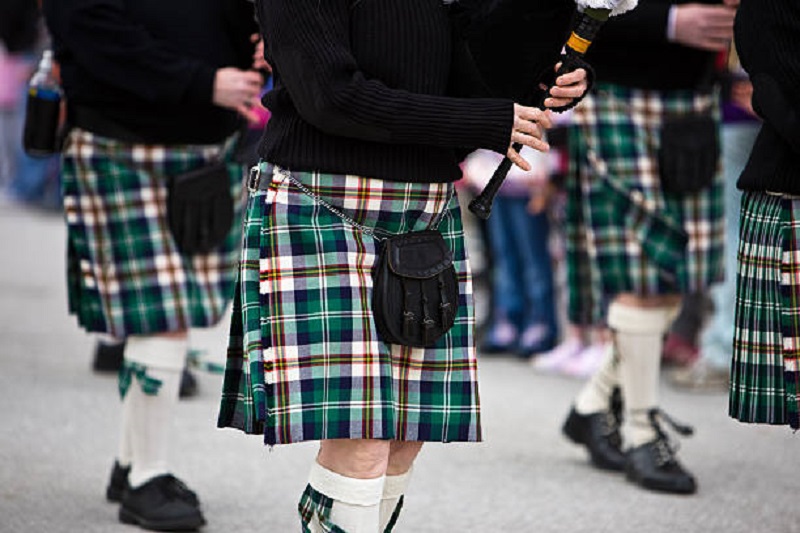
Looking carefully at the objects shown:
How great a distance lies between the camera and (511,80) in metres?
3.36

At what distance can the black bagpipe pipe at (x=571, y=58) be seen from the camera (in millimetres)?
3213

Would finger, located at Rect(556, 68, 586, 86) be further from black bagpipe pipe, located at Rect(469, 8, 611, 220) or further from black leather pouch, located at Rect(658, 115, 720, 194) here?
black leather pouch, located at Rect(658, 115, 720, 194)

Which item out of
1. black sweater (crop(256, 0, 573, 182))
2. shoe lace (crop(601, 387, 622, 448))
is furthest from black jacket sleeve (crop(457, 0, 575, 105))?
shoe lace (crop(601, 387, 622, 448))

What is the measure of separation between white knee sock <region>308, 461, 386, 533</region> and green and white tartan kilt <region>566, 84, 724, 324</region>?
2111 mm

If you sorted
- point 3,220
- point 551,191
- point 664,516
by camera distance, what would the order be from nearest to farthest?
1. point 664,516
2. point 551,191
3. point 3,220

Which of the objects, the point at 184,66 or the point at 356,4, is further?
the point at 184,66

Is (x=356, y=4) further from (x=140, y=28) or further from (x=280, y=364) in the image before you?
(x=140, y=28)

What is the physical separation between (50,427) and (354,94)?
10.3ft

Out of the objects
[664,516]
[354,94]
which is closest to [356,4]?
[354,94]

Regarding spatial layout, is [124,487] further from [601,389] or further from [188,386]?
[188,386]

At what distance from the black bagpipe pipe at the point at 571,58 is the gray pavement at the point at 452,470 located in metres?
1.58

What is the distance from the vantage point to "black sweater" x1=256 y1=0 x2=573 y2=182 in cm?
300

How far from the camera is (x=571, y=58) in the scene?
327cm

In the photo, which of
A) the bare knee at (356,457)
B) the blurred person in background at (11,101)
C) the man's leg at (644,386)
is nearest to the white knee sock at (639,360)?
the man's leg at (644,386)
